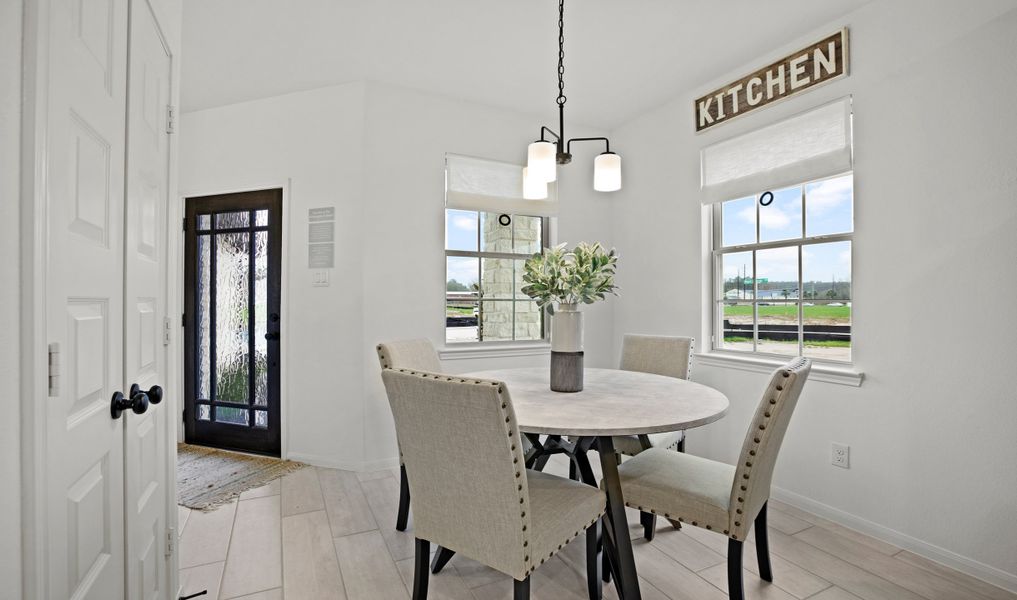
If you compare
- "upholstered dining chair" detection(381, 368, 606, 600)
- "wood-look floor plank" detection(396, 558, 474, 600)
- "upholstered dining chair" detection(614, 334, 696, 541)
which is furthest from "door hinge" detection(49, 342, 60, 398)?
"upholstered dining chair" detection(614, 334, 696, 541)

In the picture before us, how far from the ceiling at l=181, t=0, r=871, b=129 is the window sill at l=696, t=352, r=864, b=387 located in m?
1.84

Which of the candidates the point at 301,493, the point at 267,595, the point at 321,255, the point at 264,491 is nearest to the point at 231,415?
the point at 264,491

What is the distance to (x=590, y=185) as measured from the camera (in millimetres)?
4133

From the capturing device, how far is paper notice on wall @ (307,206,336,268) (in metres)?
3.38

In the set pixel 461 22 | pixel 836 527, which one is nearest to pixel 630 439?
pixel 836 527

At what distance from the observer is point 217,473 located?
10.5 ft

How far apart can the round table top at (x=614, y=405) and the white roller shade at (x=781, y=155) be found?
1.43 metres

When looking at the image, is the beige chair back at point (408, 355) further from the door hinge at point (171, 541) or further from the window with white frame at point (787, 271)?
the window with white frame at point (787, 271)

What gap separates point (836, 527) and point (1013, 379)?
105cm

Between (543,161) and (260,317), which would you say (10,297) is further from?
(260,317)

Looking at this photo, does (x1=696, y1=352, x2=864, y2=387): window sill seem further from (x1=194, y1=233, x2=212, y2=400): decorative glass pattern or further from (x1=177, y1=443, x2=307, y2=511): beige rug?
(x1=194, y1=233, x2=212, y2=400): decorative glass pattern

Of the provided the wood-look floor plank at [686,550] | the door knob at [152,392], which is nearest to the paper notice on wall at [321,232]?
the door knob at [152,392]

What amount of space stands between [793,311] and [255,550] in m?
3.12

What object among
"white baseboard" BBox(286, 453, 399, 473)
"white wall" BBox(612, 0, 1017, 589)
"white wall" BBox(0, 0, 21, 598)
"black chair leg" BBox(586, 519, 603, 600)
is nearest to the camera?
"white wall" BBox(0, 0, 21, 598)
